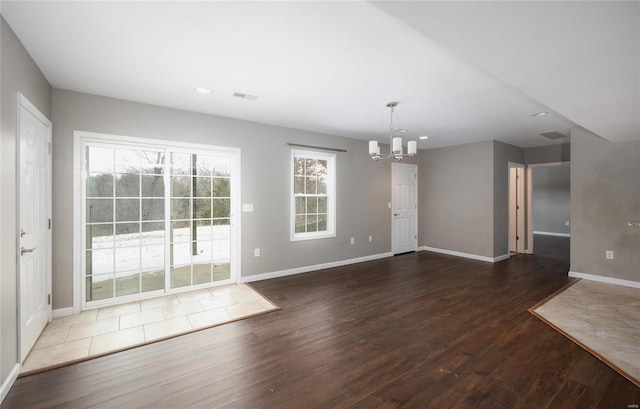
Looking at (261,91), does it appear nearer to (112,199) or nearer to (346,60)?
(346,60)

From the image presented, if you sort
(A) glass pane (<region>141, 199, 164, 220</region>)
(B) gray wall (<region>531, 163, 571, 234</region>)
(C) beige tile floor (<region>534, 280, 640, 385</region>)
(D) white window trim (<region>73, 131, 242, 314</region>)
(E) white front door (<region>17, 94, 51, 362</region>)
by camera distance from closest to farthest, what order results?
1. (E) white front door (<region>17, 94, 51, 362</region>)
2. (C) beige tile floor (<region>534, 280, 640, 385</region>)
3. (D) white window trim (<region>73, 131, 242, 314</region>)
4. (A) glass pane (<region>141, 199, 164, 220</region>)
5. (B) gray wall (<region>531, 163, 571, 234</region>)

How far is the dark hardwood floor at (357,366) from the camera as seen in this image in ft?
6.05

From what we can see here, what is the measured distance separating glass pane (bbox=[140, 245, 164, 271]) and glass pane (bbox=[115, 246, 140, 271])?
0.06 metres

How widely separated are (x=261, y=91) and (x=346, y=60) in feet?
3.78

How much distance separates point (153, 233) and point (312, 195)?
8.52ft

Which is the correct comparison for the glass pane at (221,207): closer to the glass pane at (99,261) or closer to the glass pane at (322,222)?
the glass pane at (99,261)

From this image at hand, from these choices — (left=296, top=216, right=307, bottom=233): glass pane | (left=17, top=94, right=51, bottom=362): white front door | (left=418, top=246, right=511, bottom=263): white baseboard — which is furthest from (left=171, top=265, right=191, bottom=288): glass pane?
(left=418, top=246, right=511, bottom=263): white baseboard

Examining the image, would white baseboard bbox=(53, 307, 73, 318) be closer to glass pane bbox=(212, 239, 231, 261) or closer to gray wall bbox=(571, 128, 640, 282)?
glass pane bbox=(212, 239, 231, 261)

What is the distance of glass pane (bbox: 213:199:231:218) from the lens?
417 cm

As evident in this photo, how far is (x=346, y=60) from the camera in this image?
2438 mm

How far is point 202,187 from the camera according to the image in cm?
405

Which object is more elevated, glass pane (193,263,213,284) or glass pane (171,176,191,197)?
glass pane (171,176,191,197)

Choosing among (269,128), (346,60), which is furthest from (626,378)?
(269,128)

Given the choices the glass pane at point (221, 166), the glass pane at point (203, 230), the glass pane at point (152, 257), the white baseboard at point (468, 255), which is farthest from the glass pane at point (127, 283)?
the white baseboard at point (468, 255)
